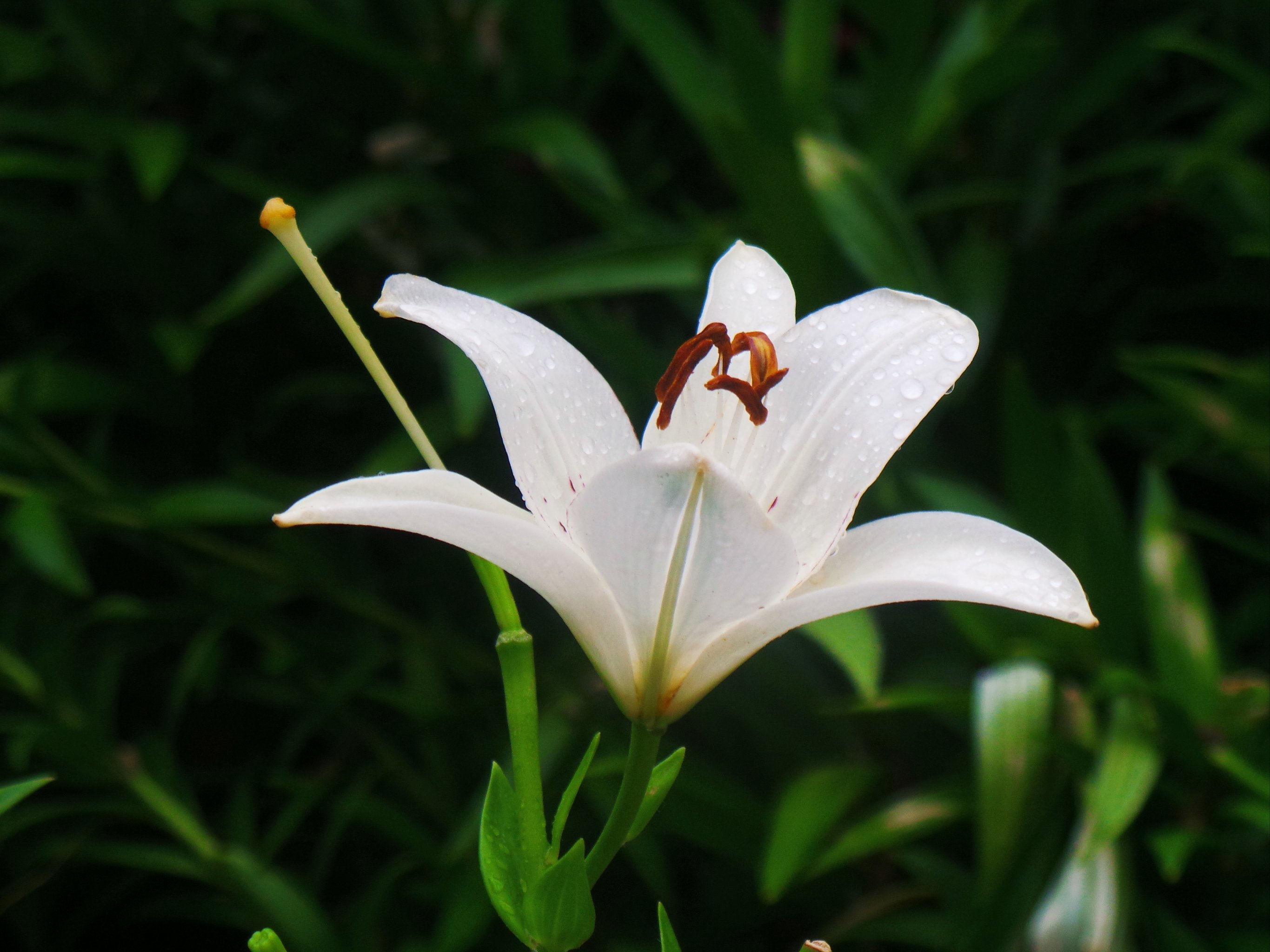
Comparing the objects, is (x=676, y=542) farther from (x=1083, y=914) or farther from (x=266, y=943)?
(x=1083, y=914)

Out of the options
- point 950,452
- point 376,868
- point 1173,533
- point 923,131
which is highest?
point 923,131

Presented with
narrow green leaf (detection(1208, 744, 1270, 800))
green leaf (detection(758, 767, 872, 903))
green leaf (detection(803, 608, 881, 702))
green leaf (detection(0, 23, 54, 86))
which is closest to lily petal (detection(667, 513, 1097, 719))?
green leaf (detection(803, 608, 881, 702))

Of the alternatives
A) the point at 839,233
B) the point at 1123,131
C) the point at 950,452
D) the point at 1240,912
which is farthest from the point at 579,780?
the point at 1123,131

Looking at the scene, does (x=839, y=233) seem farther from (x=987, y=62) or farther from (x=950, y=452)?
(x=950, y=452)

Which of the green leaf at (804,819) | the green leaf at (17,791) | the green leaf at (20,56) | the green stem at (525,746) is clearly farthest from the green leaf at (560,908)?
the green leaf at (20,56)

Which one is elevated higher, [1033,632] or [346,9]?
[346,9]

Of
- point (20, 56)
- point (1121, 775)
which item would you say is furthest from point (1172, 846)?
point (20, 56)

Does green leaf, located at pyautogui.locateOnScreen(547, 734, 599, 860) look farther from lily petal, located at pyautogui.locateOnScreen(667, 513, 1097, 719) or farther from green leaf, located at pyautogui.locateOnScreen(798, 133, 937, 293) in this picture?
green leaf, located at pyautogui.locateOnScreen(798, 133, 937, 293)
